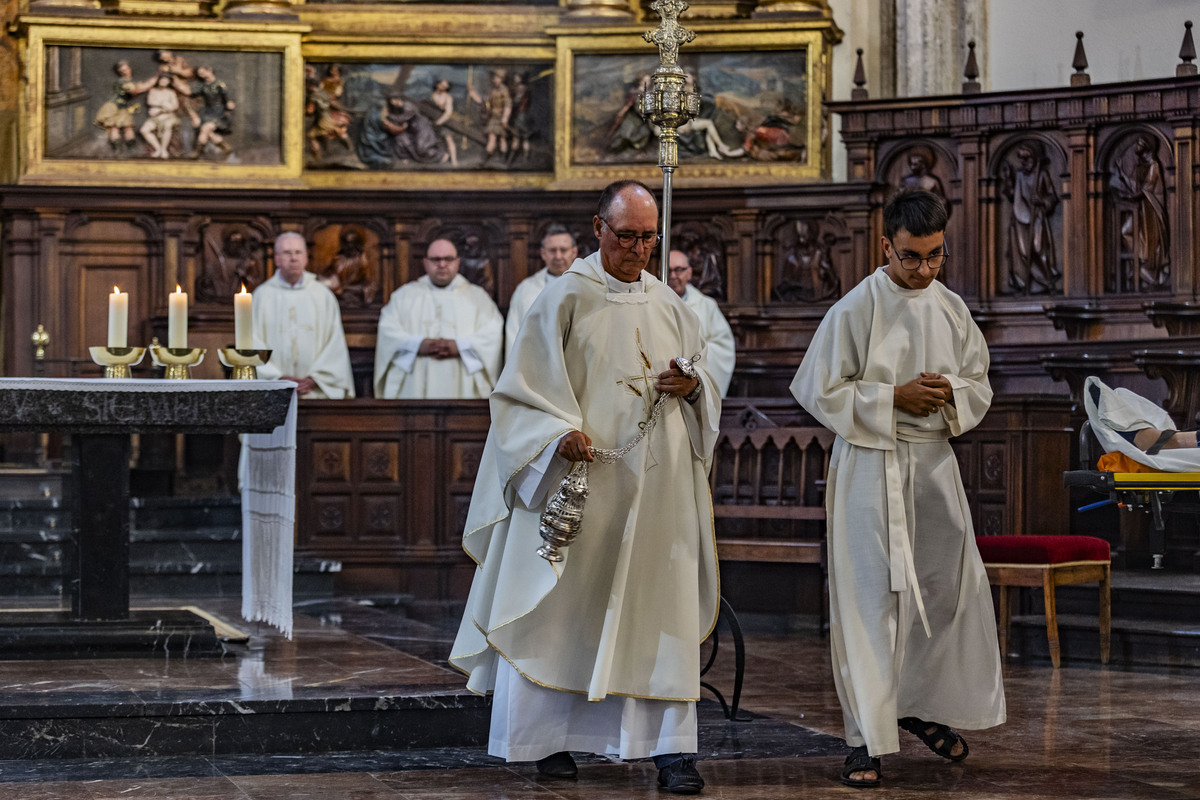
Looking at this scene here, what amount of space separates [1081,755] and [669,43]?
2780mm

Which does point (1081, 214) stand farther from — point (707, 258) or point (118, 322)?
point (118, 322)

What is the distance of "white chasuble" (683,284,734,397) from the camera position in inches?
394

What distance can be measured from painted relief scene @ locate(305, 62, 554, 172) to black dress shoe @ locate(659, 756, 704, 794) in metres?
7.57

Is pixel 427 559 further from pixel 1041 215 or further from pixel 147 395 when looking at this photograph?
pixel 1041 215

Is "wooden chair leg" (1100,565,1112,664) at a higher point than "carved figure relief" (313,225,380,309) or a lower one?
lower

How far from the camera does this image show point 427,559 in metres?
9.43

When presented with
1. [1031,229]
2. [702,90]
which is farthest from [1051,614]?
[702,90]

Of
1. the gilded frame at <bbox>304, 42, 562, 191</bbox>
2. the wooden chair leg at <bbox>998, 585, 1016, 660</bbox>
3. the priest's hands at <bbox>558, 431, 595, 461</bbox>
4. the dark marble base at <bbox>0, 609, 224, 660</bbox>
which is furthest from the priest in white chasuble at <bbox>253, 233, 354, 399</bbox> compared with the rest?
the priest's hands at <bbox>558, 431, 595, 461</bbox>

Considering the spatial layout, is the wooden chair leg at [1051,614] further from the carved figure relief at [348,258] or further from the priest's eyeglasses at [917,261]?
the carved figure relief at [348,258]

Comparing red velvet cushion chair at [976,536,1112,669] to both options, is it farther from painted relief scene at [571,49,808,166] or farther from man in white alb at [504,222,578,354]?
painted relief scene at [571,49,808,166]

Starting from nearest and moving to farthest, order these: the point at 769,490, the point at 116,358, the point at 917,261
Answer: the point at 917,261
the point at 116,358
the point at 769,490

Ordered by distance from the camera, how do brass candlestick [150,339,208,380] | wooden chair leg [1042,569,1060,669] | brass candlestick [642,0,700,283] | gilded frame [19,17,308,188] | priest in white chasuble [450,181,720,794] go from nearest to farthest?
priest in white chasuble [450,181,720,794], brass candlestick [642,0,700,283], brass candlestick [150,339,208,380], wooden chair leg [1042,569,1060,669], gilded frame [19,17,308,188]

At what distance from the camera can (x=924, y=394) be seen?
467cm

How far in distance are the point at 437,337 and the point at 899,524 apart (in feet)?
20.4
